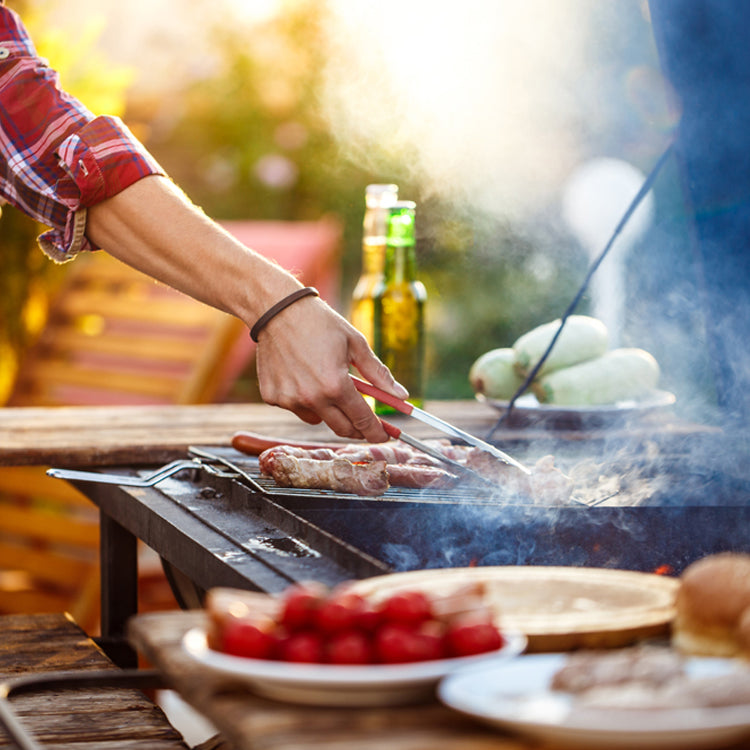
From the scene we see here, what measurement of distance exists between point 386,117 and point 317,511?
4.93m

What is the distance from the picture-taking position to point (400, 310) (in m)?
2.58

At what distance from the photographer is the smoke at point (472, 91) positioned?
17.1 feet

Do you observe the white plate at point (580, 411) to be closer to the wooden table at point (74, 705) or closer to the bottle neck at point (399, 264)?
the bottle neck at point (399, 264)


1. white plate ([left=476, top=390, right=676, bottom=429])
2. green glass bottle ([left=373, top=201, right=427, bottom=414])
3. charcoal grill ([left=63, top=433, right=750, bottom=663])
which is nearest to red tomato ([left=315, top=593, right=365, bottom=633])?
charcoal grill ([left=63, top=433, right=750, bottom=663])

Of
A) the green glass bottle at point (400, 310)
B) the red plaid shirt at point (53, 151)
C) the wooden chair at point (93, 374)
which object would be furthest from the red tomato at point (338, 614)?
the wooden chair at point (93, 374)

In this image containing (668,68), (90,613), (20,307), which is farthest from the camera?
(20,307)

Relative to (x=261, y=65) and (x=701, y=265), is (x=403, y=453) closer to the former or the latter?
(x=701, y=265)

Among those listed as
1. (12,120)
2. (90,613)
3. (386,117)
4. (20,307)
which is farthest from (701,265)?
(386,117)

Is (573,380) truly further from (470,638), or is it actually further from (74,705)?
(470,638)

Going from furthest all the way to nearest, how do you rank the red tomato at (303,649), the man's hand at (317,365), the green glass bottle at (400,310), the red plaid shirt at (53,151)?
the green glass bottle at (400,310)
the red plaid shirt at (53,151)
the man's hand at (317,365)
the red tomato at (303,649)

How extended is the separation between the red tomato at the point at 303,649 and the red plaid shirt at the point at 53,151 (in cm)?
116

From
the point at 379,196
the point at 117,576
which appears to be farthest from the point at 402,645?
the point at 379,196

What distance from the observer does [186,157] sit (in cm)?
728

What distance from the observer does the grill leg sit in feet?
7.22
